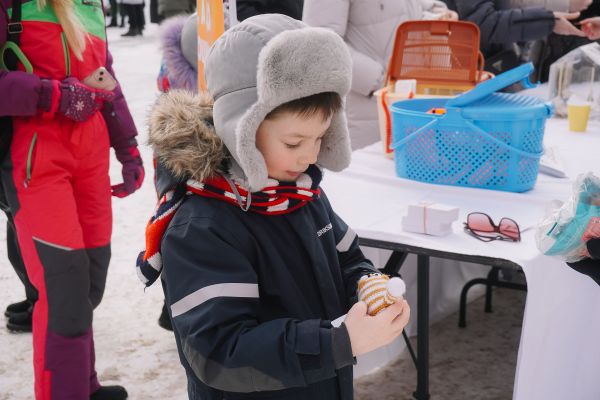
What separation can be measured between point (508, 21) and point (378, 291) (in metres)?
2.42

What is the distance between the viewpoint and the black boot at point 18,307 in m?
3.13

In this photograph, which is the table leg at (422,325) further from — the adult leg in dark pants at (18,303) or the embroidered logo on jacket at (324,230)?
the adult leg in dark pants at (18,303)

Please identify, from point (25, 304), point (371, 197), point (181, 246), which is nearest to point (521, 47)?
point (371, 197)

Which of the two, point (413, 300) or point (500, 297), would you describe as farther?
point (500, 297)

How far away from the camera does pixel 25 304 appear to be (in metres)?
3.14

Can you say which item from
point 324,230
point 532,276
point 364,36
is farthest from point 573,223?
→ point 364,36

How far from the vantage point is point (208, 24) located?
2.04 meters

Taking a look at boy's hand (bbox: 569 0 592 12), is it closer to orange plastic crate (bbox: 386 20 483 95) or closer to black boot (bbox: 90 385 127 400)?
orange plastic crate (bbox: 386 20 483 95)

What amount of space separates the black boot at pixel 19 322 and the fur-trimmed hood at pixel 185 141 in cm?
204

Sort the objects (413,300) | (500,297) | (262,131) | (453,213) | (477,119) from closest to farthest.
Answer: (262,131), (453,213), (477,119), (413,300), (500,297)

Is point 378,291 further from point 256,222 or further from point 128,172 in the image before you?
point 128,172

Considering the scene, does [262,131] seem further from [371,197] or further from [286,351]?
[371,197]

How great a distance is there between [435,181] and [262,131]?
1.14m

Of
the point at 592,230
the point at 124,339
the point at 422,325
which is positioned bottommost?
the point at 124,339
